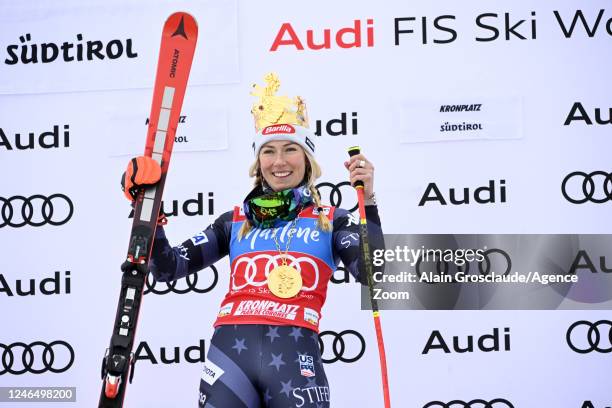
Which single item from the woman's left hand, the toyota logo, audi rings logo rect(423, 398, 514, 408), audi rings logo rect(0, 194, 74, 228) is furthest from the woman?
audi rings logo rect(0, 194, 74, 228)

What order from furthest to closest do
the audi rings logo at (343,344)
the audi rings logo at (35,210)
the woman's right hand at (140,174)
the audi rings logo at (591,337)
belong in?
1. the audi rings logo at (35,210)
2. the audi rings logo at (343,344)
3. the audi rings logo at (591,337)
4. the woman's right hand at (140,174)

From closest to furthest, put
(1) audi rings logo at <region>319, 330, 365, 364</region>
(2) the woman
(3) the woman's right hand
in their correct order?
(2) the woman → (3) the woman's right hand → (1) audi rings logo at <region>319, 330, 365, 364</region>

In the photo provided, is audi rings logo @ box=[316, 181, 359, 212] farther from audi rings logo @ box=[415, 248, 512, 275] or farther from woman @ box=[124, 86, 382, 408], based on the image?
woman @ box=[124, 86, 382, 408]

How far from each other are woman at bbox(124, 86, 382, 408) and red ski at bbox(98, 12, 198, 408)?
67mm

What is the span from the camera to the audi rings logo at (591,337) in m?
3.58

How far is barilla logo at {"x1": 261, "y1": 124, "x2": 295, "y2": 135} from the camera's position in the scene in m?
2.50

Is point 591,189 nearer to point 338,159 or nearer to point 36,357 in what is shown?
point 338,159

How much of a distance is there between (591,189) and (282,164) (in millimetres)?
1844

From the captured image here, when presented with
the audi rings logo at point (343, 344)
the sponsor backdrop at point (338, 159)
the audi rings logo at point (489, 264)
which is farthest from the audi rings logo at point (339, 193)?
the audi rings logo at point (343, 344)

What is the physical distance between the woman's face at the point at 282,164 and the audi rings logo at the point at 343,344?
56.1 inches

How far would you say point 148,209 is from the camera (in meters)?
2.38

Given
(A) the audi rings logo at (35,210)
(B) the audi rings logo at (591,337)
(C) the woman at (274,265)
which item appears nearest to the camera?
(C) the woman at (274,265)

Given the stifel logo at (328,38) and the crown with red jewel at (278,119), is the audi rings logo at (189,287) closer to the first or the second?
the stifel logo at (328,38)

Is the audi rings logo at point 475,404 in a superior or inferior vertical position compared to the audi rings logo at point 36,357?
inferior
